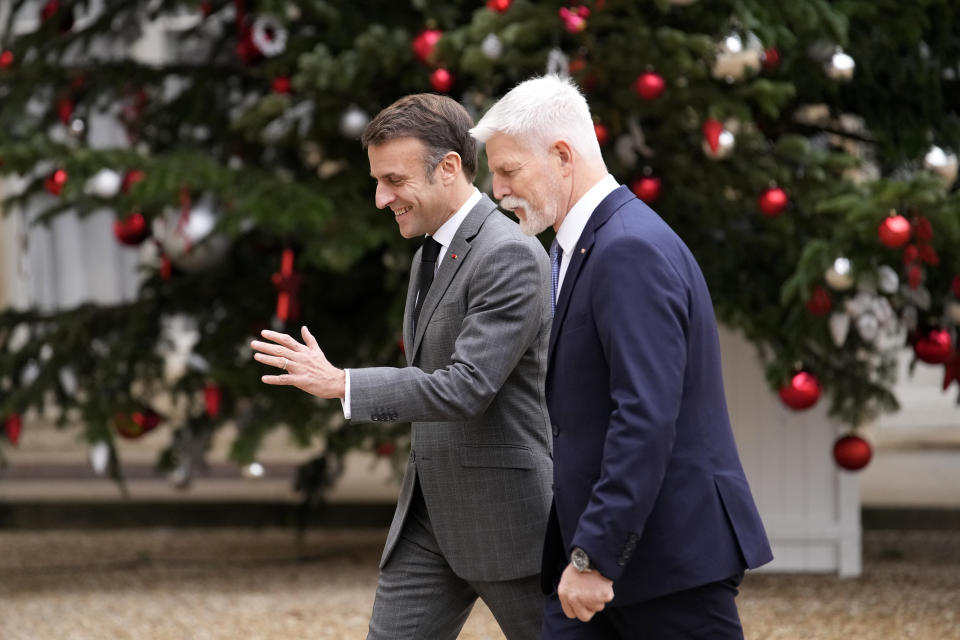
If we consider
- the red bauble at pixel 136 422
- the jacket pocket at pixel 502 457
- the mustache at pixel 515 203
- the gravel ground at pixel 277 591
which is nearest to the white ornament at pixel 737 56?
the gravel ground at pixel 277 591

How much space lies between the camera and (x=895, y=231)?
4.62m

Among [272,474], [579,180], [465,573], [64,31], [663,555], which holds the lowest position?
[272,474]

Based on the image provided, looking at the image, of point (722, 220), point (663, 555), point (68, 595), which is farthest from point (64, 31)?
point (663, 555)

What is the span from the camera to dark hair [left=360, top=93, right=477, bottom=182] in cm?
285

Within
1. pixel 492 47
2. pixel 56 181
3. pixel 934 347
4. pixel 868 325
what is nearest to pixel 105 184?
pixel 56 181

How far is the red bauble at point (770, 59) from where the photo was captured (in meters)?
5.45

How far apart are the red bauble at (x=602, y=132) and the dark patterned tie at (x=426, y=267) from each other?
208cm

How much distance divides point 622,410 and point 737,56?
10.1 ft

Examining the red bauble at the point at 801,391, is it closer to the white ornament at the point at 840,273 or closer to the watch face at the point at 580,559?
the white ornament at the point at 840,273

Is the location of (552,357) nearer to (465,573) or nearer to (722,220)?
(465,573)

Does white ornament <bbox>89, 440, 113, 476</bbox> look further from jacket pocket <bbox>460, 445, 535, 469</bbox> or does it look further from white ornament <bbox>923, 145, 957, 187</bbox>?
white ornament <bbox>923, 145, 957, 187</bbox>

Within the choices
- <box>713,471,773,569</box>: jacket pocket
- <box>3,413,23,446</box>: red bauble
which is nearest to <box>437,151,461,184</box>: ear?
<box>713,471,773,569</box>: jacket pocket

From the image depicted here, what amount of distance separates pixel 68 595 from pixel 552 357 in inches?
195

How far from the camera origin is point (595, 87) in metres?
5.38
